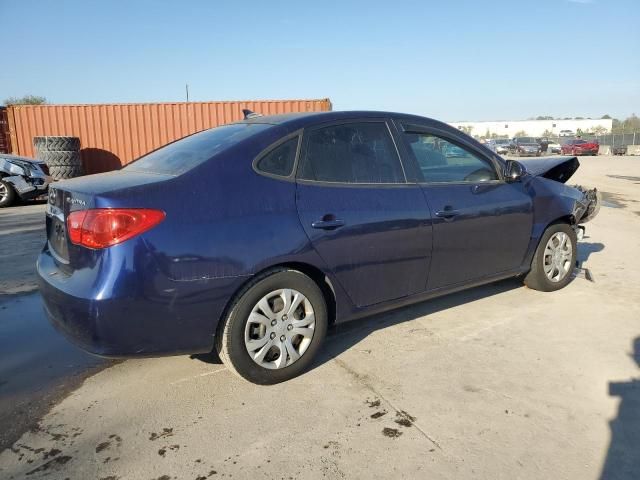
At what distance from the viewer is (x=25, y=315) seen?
14.1ft

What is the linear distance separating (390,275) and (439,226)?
54 centimetres

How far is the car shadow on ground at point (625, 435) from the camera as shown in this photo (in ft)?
7.33

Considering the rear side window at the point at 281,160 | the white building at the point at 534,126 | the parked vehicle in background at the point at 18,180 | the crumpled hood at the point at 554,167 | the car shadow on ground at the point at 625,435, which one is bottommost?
the car shadow on ground at the point at 625,435

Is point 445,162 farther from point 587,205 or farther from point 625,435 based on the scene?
point 625,435

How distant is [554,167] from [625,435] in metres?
3.13

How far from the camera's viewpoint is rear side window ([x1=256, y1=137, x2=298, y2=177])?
116 inches

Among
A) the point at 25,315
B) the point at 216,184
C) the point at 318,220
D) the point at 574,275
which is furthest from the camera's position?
the point at 574,275

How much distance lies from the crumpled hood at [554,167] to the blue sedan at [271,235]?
99cm

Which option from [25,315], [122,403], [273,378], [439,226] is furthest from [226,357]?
[25,315]

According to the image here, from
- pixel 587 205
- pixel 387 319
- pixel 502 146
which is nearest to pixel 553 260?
pixel 587 205

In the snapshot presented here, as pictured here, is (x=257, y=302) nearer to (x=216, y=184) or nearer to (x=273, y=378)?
(x=273, y=378)

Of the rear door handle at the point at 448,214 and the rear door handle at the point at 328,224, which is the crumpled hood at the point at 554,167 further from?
the rear door handle at the point at 328,224

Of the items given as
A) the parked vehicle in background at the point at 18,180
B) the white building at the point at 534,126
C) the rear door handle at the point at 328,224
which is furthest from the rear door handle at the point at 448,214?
the white building at the point at 534,126

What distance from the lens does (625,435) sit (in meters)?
2.49
